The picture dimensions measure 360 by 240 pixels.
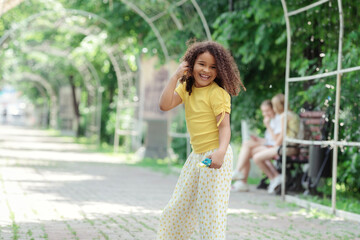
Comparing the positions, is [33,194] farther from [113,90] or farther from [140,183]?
[113,90]

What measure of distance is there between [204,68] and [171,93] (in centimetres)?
26

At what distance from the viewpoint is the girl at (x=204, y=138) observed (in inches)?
165

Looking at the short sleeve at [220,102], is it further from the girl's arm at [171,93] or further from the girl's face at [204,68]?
the girl's arm at [171,93]

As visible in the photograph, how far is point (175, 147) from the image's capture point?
15.4m

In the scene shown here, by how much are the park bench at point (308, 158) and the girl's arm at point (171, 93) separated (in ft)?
14.9

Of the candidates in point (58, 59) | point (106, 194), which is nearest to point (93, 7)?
point (106, 194)

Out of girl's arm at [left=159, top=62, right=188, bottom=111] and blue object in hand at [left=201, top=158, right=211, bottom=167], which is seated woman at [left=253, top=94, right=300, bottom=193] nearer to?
girl's arm at [left=159, top=62, right=188, bottom=111]

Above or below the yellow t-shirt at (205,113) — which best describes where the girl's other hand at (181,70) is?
above

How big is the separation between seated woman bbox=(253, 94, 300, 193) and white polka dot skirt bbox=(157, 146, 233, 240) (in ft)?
17.3

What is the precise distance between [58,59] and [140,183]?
Answer: 2248cm

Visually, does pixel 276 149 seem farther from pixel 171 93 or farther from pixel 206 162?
pixel 206 162

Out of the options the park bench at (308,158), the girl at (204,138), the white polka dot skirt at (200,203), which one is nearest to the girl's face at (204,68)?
the girl at (204,138)

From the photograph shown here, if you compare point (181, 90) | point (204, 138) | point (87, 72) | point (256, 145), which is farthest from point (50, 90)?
point (204, 138)

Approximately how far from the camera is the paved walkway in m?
6.01
